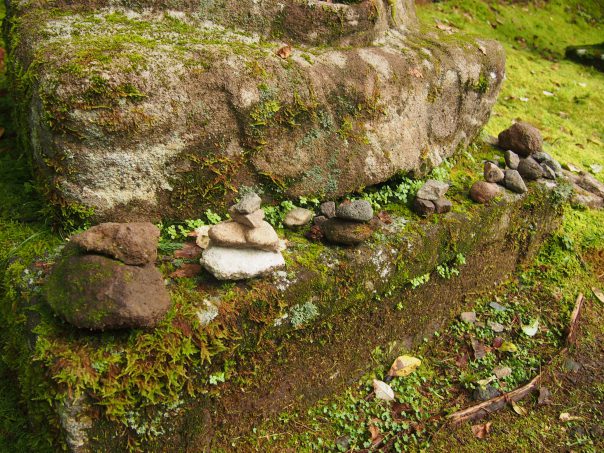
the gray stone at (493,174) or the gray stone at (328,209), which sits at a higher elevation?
the gray stone at (328,209)

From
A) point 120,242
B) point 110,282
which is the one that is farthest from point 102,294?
point 120,242

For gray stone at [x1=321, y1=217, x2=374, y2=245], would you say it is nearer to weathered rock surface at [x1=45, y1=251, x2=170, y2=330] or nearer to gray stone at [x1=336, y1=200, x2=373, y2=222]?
gray stone at [x1=336, y1=200, x2=373, y2=222]

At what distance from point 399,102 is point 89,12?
199 centimetres

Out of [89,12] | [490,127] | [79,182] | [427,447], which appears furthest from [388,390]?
[490,127]

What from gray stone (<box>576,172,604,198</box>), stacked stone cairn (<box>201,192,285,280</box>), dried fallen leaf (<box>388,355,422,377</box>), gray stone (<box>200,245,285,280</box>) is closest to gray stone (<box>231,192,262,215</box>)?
stacked stone cairn (<box>201,192,285,280</box>)

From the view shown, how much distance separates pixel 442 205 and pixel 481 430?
56.9 inches

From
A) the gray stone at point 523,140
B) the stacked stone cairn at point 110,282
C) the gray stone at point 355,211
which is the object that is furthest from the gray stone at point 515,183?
the stacked stone cairn at point 110,282

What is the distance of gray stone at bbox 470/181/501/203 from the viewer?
3.79 metres

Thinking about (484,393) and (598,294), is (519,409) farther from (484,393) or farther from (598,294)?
(598,294)

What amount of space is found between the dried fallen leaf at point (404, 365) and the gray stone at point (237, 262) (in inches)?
49.6

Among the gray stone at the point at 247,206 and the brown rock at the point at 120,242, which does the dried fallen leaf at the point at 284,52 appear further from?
the brown rock at the point at 120,242

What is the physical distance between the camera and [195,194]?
2.90 meters

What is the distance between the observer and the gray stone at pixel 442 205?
352 centimetres

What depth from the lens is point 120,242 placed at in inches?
87.0
